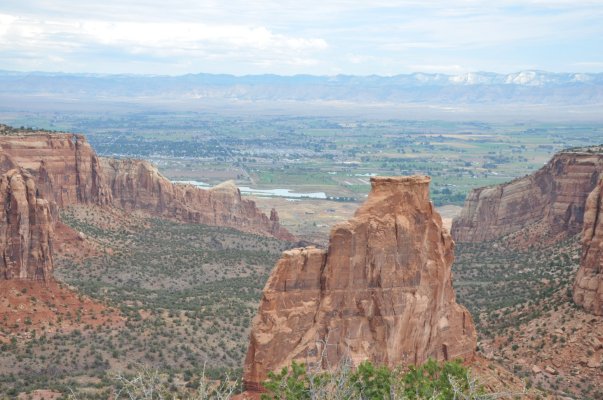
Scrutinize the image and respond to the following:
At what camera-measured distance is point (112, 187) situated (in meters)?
105

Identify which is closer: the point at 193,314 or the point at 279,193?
the point at 193,314

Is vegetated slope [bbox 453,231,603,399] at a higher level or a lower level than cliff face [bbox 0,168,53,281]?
lower

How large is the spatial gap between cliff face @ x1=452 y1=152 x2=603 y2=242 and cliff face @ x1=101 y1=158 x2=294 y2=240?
1031 inches

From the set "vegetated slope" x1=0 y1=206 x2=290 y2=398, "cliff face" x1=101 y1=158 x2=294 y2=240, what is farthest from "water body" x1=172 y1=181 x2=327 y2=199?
"vegetated slope" x1=0 y1=206 x2=290 y2=398

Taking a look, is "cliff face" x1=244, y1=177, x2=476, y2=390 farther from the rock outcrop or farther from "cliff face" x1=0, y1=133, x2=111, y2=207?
"cliff face" x1=0, y1=133, x2=111, y2=207

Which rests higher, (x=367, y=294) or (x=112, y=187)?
(x=367, y=294)

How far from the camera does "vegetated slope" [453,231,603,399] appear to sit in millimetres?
48875

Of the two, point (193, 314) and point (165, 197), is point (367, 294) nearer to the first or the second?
point (193, 314)

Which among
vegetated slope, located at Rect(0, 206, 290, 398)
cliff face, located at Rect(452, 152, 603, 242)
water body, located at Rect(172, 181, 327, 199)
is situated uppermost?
cliff face, located at Rect(452, 152, 603, 242)

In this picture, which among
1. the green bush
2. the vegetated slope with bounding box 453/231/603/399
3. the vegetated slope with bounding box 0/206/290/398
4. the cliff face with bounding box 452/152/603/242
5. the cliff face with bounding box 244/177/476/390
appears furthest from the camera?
the cliff face with bounding box 452/152/603/242

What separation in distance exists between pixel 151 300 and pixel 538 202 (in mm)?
42107

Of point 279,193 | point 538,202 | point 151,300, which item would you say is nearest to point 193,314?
point 151,300

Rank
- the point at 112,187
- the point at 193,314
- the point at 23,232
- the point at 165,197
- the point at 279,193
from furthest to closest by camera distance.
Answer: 1. the point at 279,193
2. the point at 165,197
3. the point at 112,187
4. the point at 193,314
5. the point at 23,232

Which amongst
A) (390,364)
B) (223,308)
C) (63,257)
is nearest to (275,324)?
(390,364)
